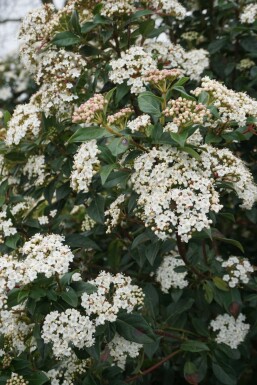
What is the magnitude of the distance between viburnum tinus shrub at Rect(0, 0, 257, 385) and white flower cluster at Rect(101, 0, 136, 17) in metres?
0.01

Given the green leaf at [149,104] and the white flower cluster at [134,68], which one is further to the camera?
the white flower cluster at [134,68]

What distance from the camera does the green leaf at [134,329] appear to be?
2.55 metres

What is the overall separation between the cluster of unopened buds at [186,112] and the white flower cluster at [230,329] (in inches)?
52.6

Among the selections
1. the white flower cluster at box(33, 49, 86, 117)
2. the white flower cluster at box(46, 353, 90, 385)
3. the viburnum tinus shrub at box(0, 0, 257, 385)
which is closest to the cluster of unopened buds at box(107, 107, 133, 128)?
the viburnum tinus shrub at box(0, 0, 257, 385)

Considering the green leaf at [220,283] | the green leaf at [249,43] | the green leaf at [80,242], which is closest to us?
the green leaf at [220,283]

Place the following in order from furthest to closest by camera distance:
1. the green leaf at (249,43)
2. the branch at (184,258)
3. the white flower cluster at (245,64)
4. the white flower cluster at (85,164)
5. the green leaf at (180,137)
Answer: the white flower cluster at (245,64), the green leaf at (249,43), the branch at (184,258), the white flower cluster at (85,164), the green leaf at (180,137)

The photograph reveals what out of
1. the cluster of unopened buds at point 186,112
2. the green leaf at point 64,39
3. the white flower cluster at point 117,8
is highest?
the white flower cluster at point 117,8

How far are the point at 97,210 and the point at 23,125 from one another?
2.07 ft

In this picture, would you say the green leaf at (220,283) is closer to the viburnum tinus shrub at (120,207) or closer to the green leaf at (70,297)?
the viburnum tinus shrub at (120,207)

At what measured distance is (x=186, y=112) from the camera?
92.1 inches

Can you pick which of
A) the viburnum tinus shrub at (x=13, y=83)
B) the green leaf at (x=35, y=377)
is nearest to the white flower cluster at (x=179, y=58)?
the green leaf at (x=35, y=377)

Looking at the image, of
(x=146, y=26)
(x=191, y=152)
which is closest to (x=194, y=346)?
(x=191, y=152)

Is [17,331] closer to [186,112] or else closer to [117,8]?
[186,112]

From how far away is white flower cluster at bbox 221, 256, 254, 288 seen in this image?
3016mm
